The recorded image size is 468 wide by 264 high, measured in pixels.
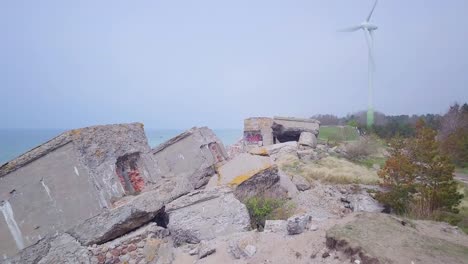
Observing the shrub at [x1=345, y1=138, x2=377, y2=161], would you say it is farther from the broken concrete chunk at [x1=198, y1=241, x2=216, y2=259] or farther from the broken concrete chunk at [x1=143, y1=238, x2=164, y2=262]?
the broken concrete chunk at [x1=143, y1=238, x2=164, y2=262]

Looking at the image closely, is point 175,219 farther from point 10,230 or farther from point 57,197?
point 10,230

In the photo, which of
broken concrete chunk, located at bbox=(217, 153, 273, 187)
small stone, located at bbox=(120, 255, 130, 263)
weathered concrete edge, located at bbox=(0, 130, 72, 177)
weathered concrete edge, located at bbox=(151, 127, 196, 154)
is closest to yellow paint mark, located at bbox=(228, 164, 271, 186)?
broken concrete chunk, located at bbox=(217, 153, 273, 187)

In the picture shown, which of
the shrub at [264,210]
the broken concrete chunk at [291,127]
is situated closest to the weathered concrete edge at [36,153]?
the shrub at [264,210]

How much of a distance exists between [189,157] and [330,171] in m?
6.47

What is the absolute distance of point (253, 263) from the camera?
14.6ft

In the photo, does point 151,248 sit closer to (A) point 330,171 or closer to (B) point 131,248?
(B) point 131,248

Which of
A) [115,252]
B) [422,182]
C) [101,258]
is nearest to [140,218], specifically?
[115,252]

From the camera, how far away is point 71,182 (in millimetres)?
5598

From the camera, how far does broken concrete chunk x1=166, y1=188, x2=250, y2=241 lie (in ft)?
19.2

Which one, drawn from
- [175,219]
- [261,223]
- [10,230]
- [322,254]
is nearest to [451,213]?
[261,223]

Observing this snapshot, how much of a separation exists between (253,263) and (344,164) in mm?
11423

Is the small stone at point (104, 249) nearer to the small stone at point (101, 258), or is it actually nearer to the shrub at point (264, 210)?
the small stone at point (101, 258)

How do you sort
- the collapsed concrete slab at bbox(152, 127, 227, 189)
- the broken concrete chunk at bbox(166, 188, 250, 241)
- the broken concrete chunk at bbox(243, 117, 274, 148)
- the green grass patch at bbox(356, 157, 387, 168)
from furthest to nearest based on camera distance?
the broken concrete chunk at bbox(243, 117, 274, 148), the green grass patch at bbox(356, 157, 387, 168), the collapsed concrete slab at bbox(152, 127, 227, 189), the broken concrete chunk at bbox(166, 188, 250, 241)

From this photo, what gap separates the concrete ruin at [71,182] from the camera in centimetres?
517
